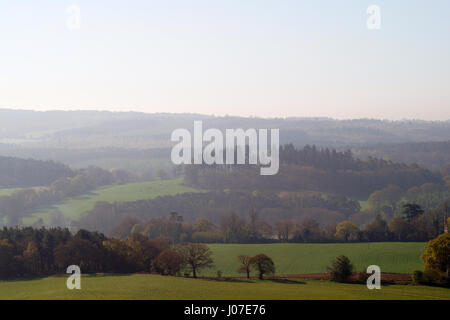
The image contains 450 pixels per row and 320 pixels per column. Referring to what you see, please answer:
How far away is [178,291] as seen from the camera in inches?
1384

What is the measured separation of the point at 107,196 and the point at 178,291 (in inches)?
3314

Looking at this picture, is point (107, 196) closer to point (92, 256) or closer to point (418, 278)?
point (92, 256)

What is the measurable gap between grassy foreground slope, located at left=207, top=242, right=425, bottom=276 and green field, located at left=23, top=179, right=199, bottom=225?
43.7m

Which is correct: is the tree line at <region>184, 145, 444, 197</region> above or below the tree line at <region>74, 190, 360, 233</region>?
above

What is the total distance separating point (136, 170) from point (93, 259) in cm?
13346

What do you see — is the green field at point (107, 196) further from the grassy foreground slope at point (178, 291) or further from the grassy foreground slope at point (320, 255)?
the grassy foreground slope at point (178, 291)

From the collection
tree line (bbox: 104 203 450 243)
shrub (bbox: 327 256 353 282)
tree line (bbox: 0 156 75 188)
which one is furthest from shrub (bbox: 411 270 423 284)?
tree line (bbox: 0 156 75 188)

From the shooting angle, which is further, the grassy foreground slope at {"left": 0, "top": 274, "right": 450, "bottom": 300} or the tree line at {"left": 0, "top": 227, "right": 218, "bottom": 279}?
the tree line at {"left": 0, "top": 227, "right": 218, "bottom": 279}

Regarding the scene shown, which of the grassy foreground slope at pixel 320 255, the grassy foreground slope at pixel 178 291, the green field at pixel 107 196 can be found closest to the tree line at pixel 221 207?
the green field at pixel 107 196

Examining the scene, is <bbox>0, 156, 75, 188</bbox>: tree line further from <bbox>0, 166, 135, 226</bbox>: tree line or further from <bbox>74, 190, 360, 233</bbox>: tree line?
<bbox>74, 190, 360, 233</bbox>: tree line

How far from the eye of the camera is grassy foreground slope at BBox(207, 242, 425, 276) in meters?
54.2

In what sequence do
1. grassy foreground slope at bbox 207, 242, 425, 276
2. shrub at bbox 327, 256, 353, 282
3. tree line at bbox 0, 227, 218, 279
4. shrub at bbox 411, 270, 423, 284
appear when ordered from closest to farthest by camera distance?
shrub at bbox 411, 270, 423, 284, shrub at bbox 327, 256, 353, 282, tree line at bbox 0, 227, 218, 279, grassy foreground slope at bbox 207, 242, 425, 276

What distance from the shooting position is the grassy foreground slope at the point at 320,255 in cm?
5422

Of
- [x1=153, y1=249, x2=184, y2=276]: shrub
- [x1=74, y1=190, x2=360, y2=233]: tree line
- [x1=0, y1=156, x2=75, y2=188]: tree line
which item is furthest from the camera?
[x1=0, y1=156, x2=75, y2=188]: tree line
